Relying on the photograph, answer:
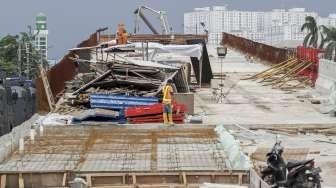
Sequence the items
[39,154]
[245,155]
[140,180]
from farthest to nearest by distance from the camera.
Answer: [39,154] → [245,155] → [140,180]

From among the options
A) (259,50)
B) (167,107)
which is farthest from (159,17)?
(167,107)

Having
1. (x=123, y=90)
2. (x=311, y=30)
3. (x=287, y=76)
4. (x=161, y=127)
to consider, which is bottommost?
(x=161, y=127)

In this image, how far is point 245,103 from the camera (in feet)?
81.0

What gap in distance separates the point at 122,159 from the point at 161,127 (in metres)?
4.07

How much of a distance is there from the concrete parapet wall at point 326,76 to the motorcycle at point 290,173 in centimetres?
1476

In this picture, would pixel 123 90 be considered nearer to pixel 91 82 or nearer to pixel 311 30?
pixel 91 82

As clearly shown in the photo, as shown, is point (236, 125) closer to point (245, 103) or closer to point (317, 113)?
point (317, 113)

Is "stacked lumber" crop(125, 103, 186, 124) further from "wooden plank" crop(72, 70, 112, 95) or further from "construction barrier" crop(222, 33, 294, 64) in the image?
"construction barrier" crop(222, 33, 294, 64)

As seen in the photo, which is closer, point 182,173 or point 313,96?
point 182,173

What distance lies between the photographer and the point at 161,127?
1833 centimetres

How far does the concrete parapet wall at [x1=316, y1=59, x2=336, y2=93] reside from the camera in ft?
85.9

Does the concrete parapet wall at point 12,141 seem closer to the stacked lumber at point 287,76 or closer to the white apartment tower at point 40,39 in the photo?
the stacked lumber at point 287,76

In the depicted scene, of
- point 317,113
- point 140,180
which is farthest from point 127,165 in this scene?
point 317,113

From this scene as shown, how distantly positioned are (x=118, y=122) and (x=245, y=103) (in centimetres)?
703
